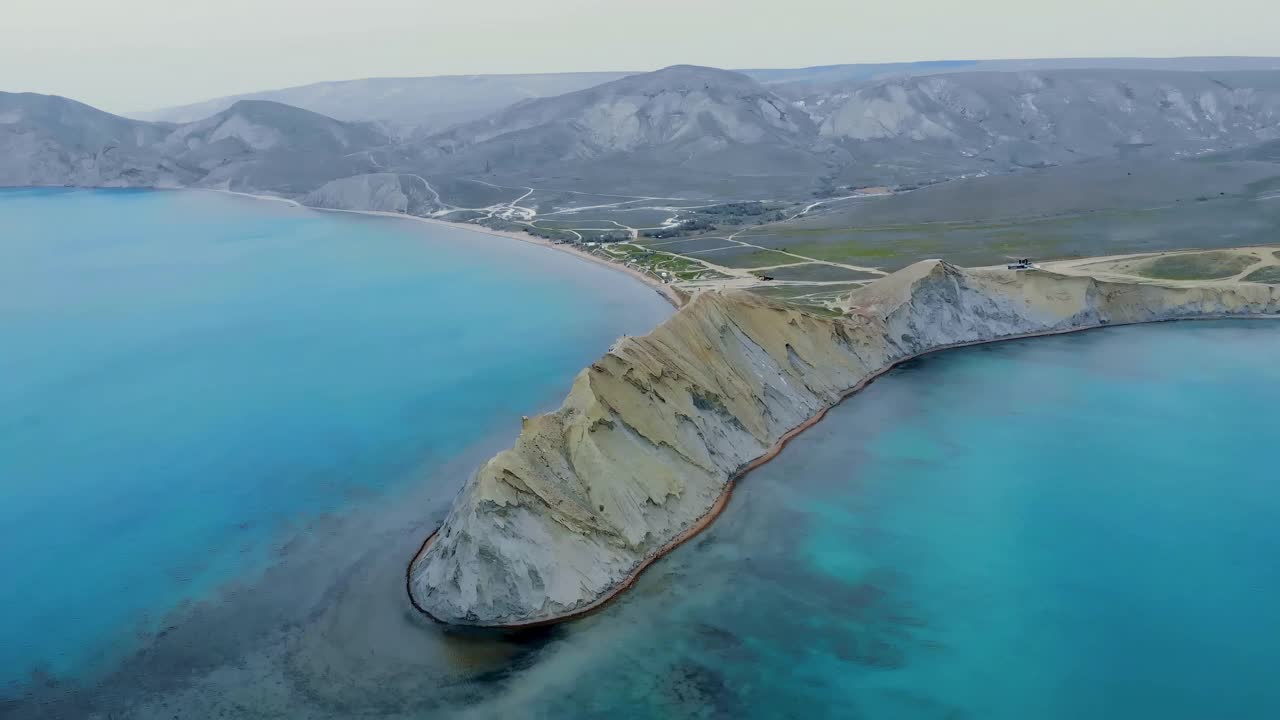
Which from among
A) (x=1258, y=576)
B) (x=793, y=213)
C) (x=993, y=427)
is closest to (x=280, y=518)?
(x=993, y=427)

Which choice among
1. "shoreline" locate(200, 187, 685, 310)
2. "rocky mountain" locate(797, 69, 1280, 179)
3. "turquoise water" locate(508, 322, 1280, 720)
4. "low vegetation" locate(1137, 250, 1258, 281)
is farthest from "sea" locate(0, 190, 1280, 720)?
"rocky mountain" locate(797, 69, 1280, 179)

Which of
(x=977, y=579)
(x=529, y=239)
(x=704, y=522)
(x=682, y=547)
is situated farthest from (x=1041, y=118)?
(x=682, y=547)

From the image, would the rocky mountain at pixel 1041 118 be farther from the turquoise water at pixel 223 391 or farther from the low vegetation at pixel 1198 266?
the turquoise water at pixel 223 391

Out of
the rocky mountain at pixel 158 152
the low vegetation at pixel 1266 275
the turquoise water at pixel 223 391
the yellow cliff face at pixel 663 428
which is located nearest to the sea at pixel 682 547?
the turquoise water at pixel 223 391

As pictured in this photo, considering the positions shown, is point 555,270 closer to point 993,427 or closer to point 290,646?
point 993,427

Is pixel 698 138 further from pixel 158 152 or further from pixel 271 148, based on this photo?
pixel 158 152

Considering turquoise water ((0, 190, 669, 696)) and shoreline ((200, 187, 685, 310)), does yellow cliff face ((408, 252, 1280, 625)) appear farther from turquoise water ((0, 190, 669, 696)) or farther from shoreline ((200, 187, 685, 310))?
shoreline ((200, 187, 685, 310))
